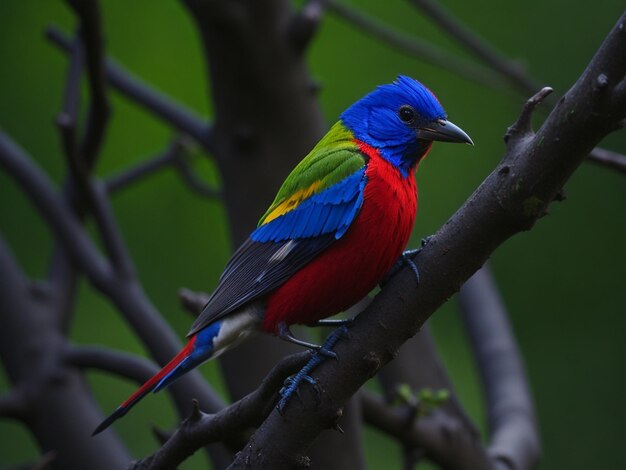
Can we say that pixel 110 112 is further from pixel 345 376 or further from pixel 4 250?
pixel 345 376

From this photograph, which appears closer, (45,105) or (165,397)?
(165,397)

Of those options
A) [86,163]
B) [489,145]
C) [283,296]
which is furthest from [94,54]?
[489,145]

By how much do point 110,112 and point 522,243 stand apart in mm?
3238

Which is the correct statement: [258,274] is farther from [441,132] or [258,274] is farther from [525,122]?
[525,122]

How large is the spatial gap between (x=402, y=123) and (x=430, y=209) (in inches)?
120

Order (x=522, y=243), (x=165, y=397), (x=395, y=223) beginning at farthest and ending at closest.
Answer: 1. (x=522, y=243)
2. (x=165, y=397)
3. (x=395, y=223)

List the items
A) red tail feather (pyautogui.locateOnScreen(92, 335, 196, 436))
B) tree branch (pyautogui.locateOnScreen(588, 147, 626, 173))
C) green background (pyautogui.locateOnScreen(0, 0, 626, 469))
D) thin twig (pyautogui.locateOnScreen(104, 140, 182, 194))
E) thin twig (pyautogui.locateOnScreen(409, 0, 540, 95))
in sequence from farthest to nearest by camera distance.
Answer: green background (pyautogui.locateOnScreen(0, 0, 626, 469)) → thin twig (pyautogui.locateOnScreen(104, 140, 182, 194)) → thin twig (pyautogui.locateOnScreen(409, 0, 540, 95)) → tree branch (pyautogui.locateOnScreen(588, 147, 626, 173)) → red tail feather (pyautogui.locateOnScreen(92, 335, 196, 436))

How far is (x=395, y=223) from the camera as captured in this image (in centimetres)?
229

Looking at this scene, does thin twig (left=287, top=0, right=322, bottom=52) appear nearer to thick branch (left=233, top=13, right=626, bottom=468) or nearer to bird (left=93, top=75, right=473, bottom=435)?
bird (left=93, top=75, right=473, bottom=435)

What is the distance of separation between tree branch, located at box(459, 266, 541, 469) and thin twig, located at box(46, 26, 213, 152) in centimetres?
100

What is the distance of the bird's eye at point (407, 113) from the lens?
259 cm

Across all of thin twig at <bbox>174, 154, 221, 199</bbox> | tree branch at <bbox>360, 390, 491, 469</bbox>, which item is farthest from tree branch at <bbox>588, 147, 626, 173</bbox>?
thin twig at <bbox>174, 154, 221, 199</bbox>

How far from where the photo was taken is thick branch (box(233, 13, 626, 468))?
1.58 m

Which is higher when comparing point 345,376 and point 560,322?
point 345,376
